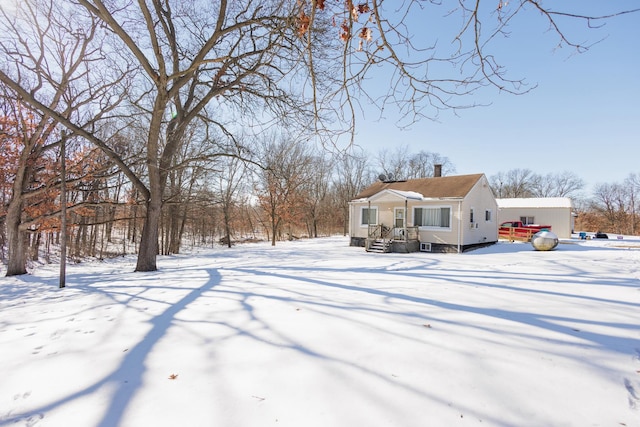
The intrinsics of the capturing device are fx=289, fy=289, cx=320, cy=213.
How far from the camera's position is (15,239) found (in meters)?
9.71

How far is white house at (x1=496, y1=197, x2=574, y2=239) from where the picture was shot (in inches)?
951

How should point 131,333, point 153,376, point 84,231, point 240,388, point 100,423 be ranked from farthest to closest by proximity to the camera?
1. point 84,231
2. point 131,333
3. point 153,376
4. point 240,388
5. point 100,423

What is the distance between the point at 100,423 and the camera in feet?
6.05

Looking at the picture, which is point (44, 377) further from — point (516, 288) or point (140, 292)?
point (516, 288)

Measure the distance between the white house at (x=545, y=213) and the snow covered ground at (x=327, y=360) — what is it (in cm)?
2398

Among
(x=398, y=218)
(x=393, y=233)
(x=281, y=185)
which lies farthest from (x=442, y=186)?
(x=281, y=185)

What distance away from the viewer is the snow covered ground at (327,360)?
6.34 feet

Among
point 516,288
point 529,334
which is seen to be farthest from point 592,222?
point 529,334

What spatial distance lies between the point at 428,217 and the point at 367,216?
3.55 meters

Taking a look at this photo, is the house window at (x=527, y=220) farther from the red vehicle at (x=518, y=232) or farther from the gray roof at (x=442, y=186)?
the gray roof at (x=442, y=186)

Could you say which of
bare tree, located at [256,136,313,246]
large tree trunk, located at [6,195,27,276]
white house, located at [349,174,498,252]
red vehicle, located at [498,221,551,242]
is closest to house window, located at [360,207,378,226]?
white house, located at [349,174,498,252]

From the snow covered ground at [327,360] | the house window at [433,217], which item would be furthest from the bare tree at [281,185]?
the snow covered ground at [327,360]

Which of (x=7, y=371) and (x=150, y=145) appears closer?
(x=7, y=371)

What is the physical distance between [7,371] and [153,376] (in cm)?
136
